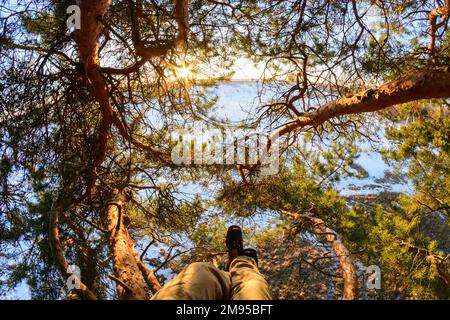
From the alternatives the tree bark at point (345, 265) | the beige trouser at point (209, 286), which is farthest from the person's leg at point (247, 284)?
the tree bark at point (345, 265)

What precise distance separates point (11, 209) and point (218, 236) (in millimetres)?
1979

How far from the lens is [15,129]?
94.0 inches

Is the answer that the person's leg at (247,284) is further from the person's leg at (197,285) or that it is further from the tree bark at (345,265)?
the tree bark at (345,265)

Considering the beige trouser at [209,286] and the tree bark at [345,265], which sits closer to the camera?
the beige trouser at [209,286]

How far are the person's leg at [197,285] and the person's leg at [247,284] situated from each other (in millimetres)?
48

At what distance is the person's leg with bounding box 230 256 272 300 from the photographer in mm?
1354

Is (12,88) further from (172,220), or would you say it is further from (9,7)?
(172,220)

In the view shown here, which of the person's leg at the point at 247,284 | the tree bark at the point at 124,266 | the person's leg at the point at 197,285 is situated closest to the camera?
the person's leg at the point at 197,285

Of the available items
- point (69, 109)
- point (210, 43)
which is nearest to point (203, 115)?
point (210, 43)

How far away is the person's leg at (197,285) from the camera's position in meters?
1.22

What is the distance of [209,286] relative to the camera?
53.6 inches

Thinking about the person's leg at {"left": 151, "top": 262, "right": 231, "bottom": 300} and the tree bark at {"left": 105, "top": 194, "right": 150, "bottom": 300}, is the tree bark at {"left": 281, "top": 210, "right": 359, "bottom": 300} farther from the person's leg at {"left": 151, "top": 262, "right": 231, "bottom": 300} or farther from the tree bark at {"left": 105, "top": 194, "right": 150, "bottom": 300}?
the person's leg at {"left": 151, "top": 262, "right": 231, "bottom": 300}

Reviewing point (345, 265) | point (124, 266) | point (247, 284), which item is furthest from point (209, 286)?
point (345, 265)

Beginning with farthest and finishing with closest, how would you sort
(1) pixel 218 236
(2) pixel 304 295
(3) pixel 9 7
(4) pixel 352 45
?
(2) pixel 304 295 → (1) pixel 218 236 → (4) pixel 352 45 → (3) pixel 9 7
